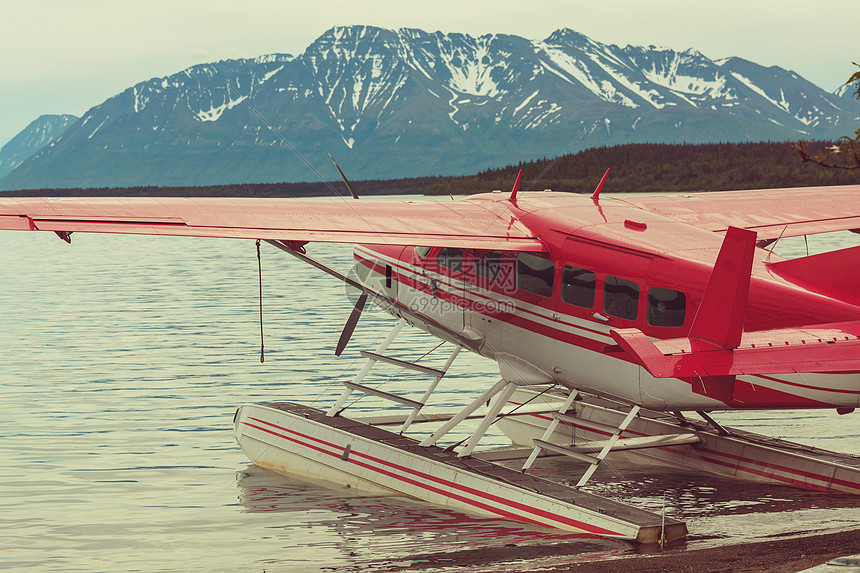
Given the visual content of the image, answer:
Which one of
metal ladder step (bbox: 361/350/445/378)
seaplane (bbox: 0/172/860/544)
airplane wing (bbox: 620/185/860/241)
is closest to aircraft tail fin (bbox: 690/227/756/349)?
seaplane (bbox: 0/172/860/544)

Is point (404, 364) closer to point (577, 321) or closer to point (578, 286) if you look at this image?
point (577, 321)

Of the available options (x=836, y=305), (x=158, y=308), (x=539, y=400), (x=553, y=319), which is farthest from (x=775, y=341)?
(x=158, y=308)

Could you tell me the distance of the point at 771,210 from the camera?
500 inches

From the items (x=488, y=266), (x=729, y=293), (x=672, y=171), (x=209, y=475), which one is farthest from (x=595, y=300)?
(x=672, y=171)

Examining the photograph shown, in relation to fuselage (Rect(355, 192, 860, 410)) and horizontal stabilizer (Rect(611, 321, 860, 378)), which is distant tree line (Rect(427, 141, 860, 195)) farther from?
horizontal stabilizer (Rect(611, 321, 860, 378))

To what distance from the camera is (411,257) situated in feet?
37.1

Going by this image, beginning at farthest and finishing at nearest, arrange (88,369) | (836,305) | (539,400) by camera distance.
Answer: (88,369) < (539,400) < (836,305)

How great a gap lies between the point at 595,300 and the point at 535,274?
2.73ft

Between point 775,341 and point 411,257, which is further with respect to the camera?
point 411,257

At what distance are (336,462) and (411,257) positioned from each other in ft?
7.94

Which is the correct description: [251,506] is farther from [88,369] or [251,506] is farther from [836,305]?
[88,369]

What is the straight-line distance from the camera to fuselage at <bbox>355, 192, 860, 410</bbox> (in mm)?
8609

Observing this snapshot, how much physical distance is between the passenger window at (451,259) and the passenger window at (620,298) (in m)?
1.93

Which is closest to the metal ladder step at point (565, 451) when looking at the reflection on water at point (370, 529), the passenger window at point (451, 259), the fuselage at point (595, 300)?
the fuselage at point (595, 300)
